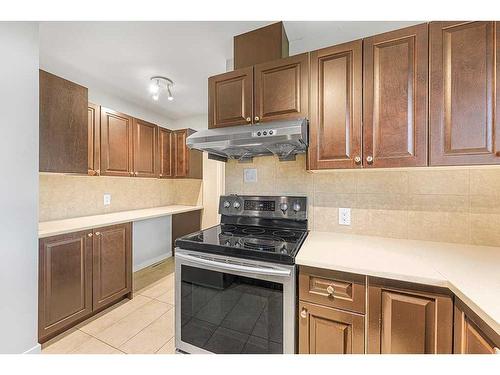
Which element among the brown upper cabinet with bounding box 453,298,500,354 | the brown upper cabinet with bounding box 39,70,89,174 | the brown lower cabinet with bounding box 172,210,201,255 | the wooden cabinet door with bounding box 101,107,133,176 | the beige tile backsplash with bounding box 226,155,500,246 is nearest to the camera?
the brown upper cabinet with bounding box 453,298,500,354

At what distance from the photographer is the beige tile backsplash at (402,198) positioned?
4.04 feet

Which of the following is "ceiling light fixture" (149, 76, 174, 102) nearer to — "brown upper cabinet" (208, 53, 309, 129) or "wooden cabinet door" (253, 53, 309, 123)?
"brown upper cabinet" (208, 53, 309, 129)

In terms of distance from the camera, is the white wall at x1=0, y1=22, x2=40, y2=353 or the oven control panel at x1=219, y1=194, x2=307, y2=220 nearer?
the white wall at x1=0, y1=22, x2=40, y2=353


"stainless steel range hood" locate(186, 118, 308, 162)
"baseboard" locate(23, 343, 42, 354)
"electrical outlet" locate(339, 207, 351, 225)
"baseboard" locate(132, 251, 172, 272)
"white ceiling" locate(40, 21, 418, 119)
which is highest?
"white ceiling" locate(40, 21, 418, 119)

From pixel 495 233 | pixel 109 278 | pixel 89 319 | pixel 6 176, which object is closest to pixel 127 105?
pixel 6 176

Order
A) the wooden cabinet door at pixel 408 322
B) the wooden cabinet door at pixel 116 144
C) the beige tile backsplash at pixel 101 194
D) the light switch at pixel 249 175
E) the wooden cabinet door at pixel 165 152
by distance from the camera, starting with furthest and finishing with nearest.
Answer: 1. the wooden cabinet door at pixel 165 152
2. the wooden cabinet door at pixel 116 144
3. the beige tile backsplash at pixel 101 194
4. the light switch at pixel 249 175
5. the wooden cabinet door at pixel 408 322

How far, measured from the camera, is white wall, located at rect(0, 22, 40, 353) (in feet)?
4.21

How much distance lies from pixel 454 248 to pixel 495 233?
0.83 feet

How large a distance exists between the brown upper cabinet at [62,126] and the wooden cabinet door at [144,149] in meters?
0.67

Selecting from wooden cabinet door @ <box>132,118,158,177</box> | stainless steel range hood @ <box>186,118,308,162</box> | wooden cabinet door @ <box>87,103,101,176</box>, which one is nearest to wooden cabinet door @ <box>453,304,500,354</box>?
stainless steel range hood @ <box>186,118,308,162</box>

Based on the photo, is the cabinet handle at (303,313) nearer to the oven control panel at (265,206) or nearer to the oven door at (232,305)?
the oven door at (232,305)

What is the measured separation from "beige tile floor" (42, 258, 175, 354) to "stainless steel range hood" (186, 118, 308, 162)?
5.03 feet

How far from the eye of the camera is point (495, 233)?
1205 millimetres

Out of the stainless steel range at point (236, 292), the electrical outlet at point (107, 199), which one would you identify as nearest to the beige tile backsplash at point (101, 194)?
the electrical outlet at point (107, 199)
